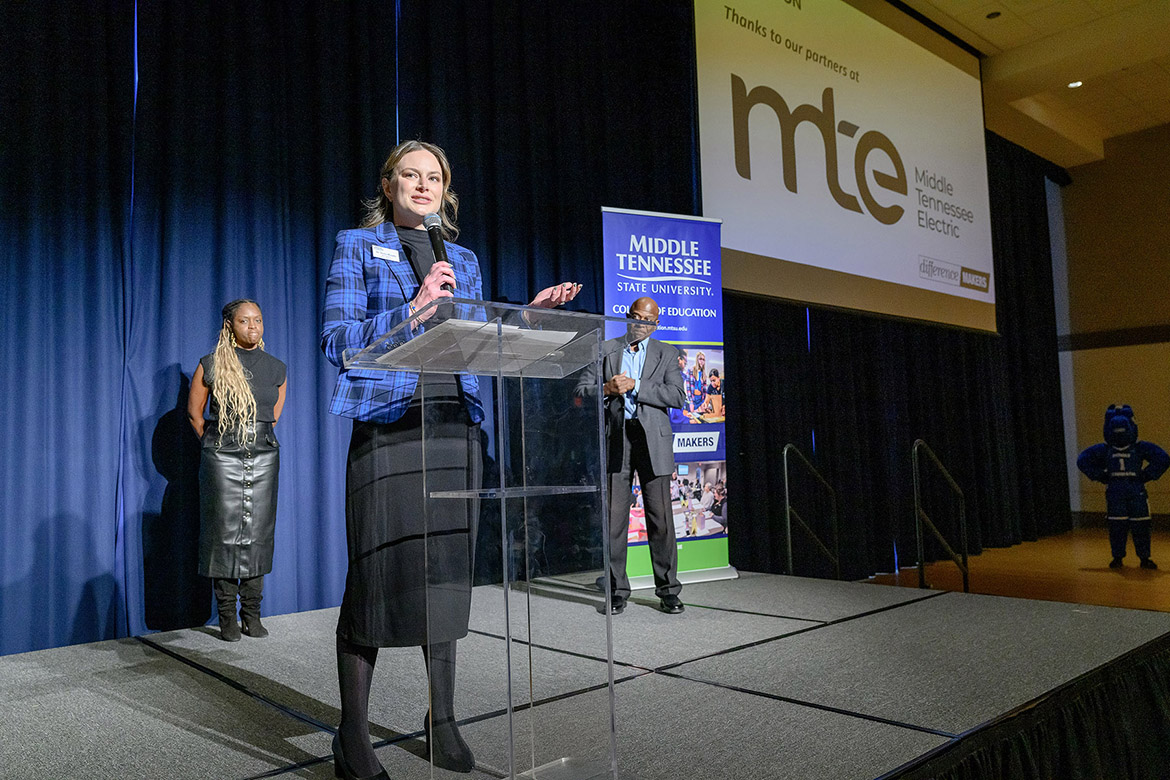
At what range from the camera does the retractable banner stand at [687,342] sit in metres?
4.47

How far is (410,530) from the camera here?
1.54 m

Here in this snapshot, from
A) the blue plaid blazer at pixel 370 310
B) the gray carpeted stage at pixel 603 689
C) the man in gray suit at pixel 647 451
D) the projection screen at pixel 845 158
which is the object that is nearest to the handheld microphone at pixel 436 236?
the blue plaid blazer at pixel 370 310

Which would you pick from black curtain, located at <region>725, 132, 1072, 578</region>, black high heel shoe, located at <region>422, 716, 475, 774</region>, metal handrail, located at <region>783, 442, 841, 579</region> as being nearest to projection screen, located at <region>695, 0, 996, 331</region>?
black curtain, located at <region>725, 132, 1072, 578</region>

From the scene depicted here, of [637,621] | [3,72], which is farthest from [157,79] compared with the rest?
[637,621]

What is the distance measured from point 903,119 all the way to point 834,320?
1786 mm

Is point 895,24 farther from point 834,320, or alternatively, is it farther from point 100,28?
point 100,28

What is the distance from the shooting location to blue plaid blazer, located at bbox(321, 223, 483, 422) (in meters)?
1.56

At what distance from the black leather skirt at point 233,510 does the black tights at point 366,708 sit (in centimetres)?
202

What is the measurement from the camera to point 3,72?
346 cm

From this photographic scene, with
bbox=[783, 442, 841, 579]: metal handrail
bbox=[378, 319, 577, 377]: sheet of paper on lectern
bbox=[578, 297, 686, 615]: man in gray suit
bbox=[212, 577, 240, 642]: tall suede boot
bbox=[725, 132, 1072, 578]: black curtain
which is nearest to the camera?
bbox=[378, 319, 577, 377]: sheet of paper on lectern

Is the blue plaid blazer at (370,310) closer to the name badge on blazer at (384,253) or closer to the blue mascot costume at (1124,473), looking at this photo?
the name badge on blazer at (384,253)

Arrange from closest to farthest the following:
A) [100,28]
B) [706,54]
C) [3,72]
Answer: [3,72], [100,28], [706,54]

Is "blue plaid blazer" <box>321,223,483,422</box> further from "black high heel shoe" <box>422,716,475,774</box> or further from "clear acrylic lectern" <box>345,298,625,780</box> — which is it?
"black high heel shoe" <box>422,716,475,774</box>

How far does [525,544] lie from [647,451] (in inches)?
94.7
